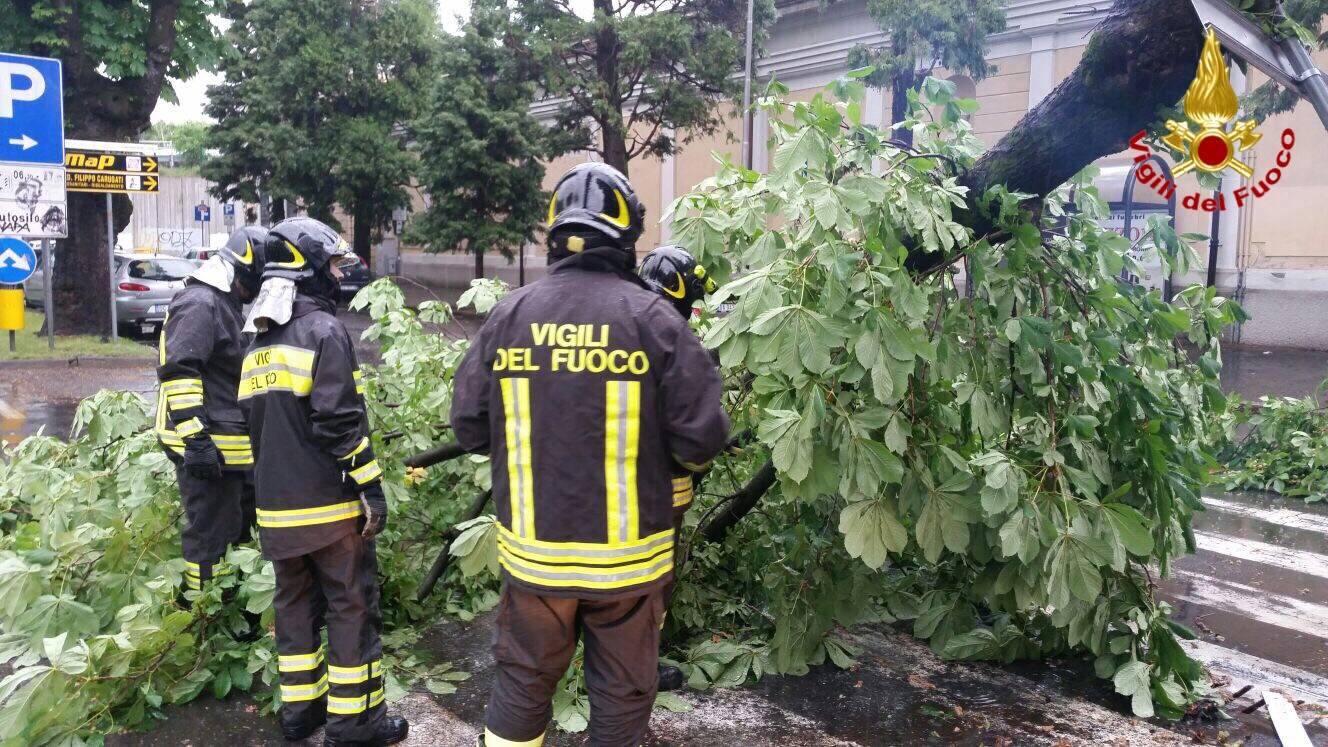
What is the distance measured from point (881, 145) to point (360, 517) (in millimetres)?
2424

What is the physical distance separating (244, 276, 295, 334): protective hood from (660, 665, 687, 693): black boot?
2056 millimetres

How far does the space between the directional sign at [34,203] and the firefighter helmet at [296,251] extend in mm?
11341

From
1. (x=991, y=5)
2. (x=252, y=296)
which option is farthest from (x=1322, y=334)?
(x=252, y=296)

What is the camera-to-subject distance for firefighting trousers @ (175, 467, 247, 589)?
15.8 feet

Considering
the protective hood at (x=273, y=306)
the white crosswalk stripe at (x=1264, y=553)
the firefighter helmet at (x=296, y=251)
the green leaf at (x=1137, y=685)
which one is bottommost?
the white crosswalk stripe at (x=1264, y=553)

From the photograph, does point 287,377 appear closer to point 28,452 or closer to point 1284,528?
point 28,452

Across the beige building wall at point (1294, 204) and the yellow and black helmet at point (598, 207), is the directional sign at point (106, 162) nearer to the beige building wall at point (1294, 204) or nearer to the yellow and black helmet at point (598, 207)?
the yellow and black helmet at point (598, 207)

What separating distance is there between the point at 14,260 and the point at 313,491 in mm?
11566

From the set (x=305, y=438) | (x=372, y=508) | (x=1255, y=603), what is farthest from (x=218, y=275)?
(x=1255, y=603)

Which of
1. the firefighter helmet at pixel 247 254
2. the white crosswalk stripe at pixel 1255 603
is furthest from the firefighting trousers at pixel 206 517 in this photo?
the white crosswalk stripe at pixel 1255 603

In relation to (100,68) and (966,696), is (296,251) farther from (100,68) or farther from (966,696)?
(100,68)

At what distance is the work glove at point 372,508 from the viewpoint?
391cm

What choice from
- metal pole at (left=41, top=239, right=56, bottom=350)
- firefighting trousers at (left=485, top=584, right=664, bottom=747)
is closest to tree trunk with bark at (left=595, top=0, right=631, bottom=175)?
metal pole at (left=41, top=239, right=56, bottom=350)

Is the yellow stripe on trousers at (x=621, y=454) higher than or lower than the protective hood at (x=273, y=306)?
lower
